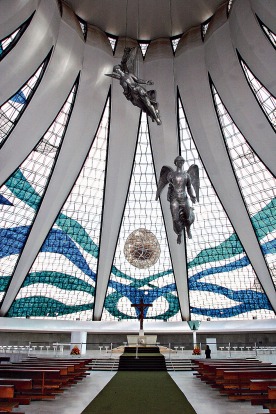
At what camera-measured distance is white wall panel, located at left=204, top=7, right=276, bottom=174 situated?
23062 millimetres

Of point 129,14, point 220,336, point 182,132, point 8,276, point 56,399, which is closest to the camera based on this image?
point 56,399

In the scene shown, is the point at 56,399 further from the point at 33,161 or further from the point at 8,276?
the point at 8,276

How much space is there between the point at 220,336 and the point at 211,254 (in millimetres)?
11094

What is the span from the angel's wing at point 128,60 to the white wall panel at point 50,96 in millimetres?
8482

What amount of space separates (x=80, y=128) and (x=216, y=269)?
16.8 m

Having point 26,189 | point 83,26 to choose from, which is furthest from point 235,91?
point 26,189

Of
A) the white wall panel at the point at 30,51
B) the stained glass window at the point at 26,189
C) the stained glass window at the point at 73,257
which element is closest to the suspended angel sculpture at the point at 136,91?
the white wall panel at the point at 30,51

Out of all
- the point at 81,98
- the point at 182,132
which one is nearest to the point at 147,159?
the point at 182,132

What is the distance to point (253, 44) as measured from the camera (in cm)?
2147

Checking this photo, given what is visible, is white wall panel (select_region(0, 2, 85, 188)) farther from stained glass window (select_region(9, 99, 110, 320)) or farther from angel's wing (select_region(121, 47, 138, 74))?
angel's wing (select_region(121, 47, 138, 74))

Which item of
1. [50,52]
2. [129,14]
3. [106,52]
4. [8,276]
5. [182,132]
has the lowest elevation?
[8,276]

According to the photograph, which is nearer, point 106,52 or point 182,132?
point 106,52

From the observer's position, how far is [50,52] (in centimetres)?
2217

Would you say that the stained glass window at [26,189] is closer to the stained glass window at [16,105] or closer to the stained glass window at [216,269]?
the stained glass window at [16,105]
